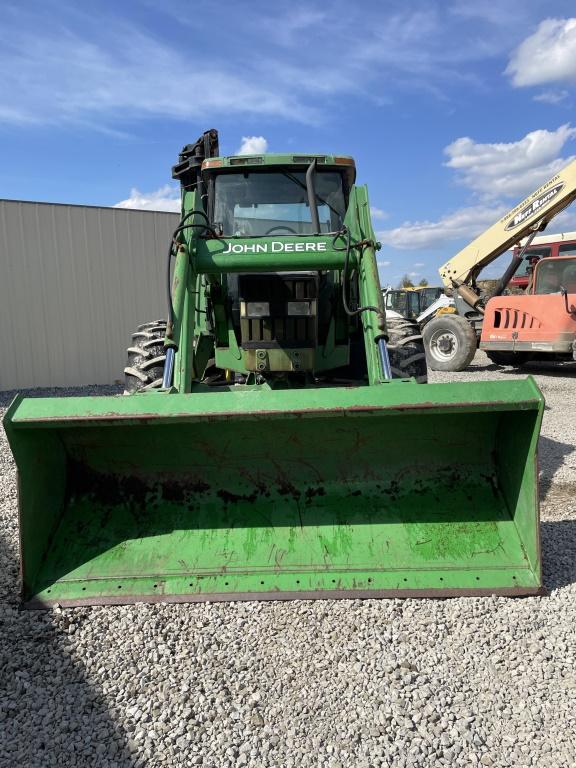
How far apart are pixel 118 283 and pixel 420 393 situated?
915cm

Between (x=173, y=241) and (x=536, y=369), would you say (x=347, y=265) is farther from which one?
(x=536, y=369)

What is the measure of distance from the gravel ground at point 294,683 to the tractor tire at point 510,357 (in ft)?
29.4

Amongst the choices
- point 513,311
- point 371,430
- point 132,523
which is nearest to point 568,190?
point 513,311

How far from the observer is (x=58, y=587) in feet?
9.36

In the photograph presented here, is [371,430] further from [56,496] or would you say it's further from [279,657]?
[56,496]

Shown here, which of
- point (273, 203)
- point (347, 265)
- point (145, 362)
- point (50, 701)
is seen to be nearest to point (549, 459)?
point (347, 265)

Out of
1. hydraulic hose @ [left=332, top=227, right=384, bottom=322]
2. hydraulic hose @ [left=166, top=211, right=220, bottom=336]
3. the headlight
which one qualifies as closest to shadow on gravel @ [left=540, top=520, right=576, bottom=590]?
hydraulic hose @ [left=332, top=227, right=384, bottom=322]

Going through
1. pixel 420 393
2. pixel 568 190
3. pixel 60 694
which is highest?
pixel 568 190

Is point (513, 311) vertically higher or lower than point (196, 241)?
lower

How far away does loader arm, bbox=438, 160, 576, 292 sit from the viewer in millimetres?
10391

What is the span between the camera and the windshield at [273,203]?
4.63 meters

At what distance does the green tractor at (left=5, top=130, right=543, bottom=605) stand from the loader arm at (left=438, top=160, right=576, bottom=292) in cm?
770

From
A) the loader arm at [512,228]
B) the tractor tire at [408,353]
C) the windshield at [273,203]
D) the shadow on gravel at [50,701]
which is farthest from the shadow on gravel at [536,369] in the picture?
the shadow on gravel at [50,701]

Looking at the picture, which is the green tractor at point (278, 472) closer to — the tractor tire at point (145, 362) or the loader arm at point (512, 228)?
the tractor tire at point (145, 362)
